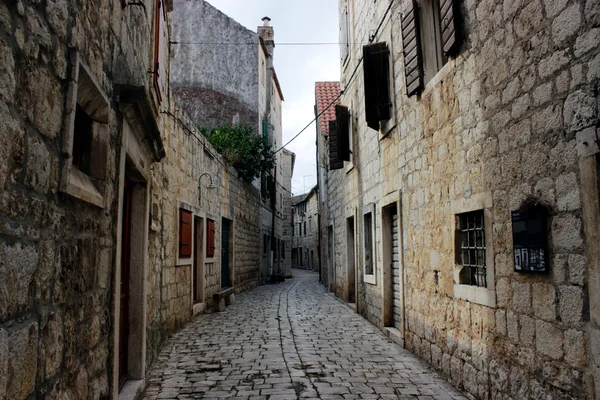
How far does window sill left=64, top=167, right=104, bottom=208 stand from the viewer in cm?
233

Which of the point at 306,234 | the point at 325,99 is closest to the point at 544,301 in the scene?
the point at 325,99

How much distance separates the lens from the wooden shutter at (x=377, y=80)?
25.8ft

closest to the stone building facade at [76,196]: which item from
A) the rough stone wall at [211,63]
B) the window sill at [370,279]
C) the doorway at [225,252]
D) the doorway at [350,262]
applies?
the window sill at [370,279]

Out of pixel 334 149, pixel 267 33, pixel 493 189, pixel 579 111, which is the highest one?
pixel 267 33

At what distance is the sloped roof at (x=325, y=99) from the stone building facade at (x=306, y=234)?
15892mm

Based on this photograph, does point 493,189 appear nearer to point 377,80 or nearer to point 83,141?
point 83,141

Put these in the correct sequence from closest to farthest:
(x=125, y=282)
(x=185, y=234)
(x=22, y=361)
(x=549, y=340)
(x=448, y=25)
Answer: (x=22, y=361) → (x=549, y=340) → (x=125, y=282) → (x=448, y=25) → (x=185, y=234)

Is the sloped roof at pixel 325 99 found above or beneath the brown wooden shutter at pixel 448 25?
above

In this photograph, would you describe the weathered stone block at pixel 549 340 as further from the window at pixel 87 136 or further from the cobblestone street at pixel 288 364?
the window at pixel 87 136

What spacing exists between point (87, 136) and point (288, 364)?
3.67 m

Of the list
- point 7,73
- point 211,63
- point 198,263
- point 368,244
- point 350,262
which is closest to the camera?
point 7,73

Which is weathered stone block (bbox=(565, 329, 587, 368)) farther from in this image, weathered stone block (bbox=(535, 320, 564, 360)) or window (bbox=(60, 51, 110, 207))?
window (bbox=(60, 51, 110, 207))

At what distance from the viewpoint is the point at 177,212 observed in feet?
26.2

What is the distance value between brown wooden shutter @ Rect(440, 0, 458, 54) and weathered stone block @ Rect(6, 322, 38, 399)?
14.4 feet
